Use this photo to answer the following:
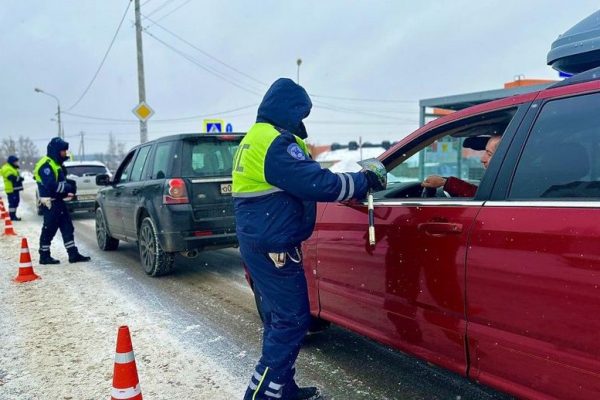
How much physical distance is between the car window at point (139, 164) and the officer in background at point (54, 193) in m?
0.89

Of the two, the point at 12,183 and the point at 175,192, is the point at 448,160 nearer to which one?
the point at 175,192

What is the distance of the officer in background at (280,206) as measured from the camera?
8.48 ft

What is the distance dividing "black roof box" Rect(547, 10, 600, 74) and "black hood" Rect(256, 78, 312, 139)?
1644mm

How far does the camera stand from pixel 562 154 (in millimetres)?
2205

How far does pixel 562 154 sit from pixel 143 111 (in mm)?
14146

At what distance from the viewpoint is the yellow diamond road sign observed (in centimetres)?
1462

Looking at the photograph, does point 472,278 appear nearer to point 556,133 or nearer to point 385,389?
point 556,133

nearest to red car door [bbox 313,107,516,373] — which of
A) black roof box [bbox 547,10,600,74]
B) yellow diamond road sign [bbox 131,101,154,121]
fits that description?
black roof box [bbox 547,10,600,74]

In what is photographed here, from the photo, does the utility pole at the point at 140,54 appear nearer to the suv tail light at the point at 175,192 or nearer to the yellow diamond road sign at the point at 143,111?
the yellow diamond road sign at the point at 143,111

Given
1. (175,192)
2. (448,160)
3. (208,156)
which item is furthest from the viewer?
(448,160)

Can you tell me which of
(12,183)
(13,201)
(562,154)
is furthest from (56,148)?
(13,201)

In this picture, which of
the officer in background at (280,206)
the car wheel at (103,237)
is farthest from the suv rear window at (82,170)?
the officer in background at (280,206)

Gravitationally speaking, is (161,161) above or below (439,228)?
above

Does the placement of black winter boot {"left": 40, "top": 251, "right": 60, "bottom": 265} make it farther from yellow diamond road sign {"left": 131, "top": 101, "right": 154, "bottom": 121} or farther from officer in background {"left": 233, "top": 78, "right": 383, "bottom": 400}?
yellow diamond road sign {"left": 131, "top": 101, "right": 154, "bottom": 121}
